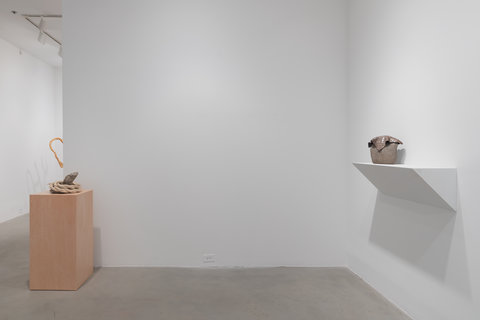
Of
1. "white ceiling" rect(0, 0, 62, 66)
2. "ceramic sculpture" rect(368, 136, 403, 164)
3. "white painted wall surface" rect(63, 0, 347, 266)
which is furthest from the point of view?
"white ceiling" rect(0, 0, 62, 66)

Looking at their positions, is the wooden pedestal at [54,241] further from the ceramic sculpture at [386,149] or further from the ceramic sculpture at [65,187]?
the ceramic sculpture at [386,149]

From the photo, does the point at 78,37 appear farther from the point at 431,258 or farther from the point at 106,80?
the point at 431,258

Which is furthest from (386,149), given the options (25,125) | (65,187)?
(25,125)

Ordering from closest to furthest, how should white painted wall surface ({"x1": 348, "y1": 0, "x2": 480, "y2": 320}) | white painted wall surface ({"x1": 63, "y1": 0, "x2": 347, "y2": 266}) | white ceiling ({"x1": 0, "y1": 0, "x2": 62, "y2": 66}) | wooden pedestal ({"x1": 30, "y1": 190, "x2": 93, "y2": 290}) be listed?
white painted wall surface ({"x1": 348, "y1": 0, "x2": 480, "y2": 320}) → wooden pedestal ({"x1": 30, "y1": 190, "x2": 93, "y2": 290}) → white painted wall surface ({"x1": 63, "y1": 0, "x2": 347, "y2": 266}) → white ceiling ({"x1": 0, "y1": 0, "x2": 62, "y2": 66})

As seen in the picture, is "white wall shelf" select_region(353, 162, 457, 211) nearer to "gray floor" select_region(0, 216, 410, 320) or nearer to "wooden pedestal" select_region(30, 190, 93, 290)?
"gray floor" select_region(0, 216, 410, 320)

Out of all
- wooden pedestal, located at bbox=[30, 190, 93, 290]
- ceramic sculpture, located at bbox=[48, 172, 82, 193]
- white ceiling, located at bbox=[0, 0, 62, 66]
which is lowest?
wooden pedestal, located at bbox=[30, 190, 93, 290]

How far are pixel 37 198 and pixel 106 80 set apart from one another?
1318 millimetres

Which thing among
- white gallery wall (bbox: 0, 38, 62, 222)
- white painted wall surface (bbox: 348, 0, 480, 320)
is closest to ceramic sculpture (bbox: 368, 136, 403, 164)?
white painted wall surface (bbox: 348, 0, 480, 320)

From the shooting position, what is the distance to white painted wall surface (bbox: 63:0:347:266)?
3.24 metres

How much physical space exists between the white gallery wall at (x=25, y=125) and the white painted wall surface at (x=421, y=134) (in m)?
5.62

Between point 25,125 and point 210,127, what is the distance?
464 centimetres

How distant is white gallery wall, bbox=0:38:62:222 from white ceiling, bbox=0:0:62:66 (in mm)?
219

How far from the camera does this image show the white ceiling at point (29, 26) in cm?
409

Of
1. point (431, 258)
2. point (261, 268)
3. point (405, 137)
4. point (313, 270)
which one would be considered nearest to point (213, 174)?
point (261, 268)
